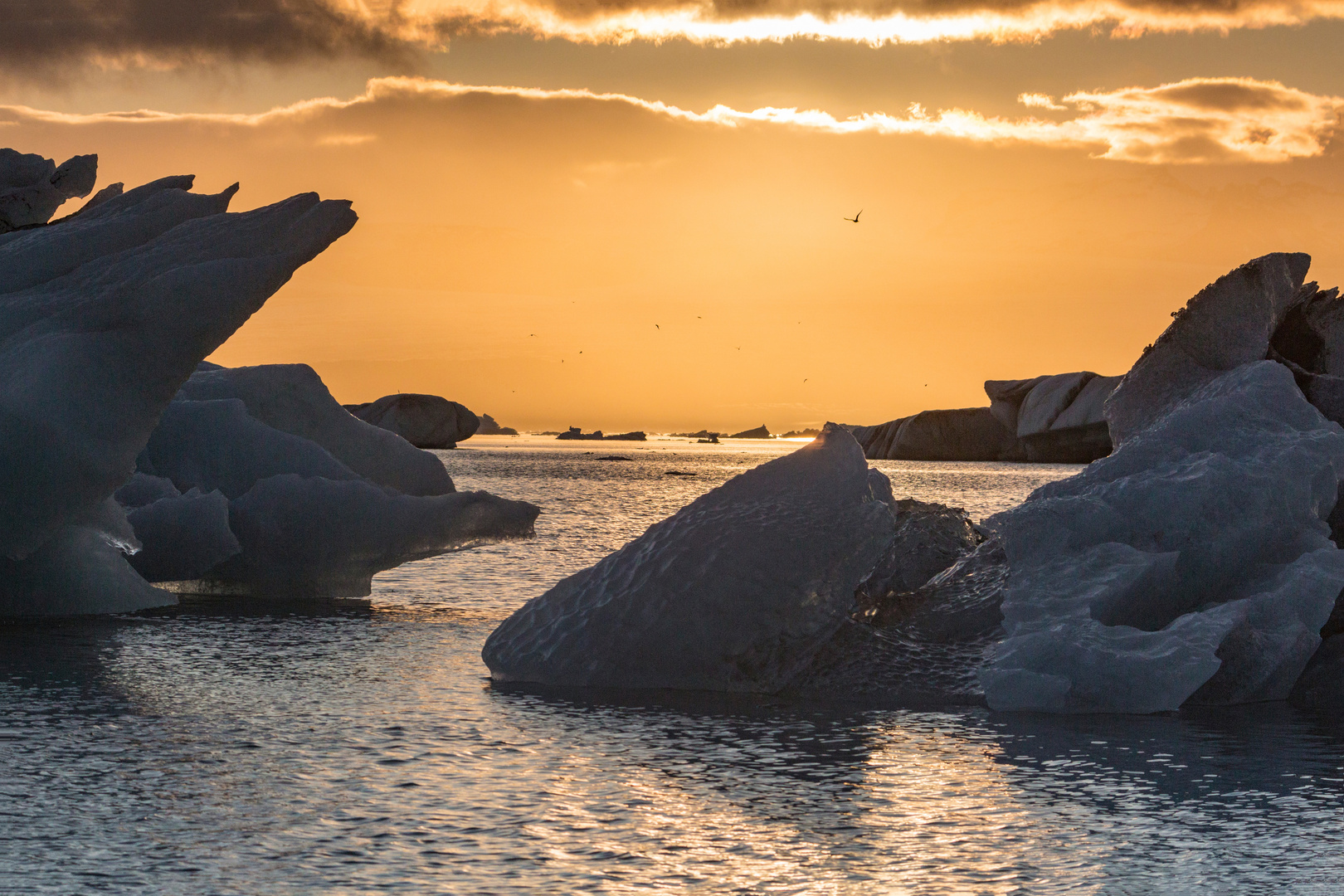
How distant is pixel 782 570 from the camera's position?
9273mm

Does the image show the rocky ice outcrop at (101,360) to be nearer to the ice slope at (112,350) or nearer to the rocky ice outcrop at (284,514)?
the ice slope at (112,350)

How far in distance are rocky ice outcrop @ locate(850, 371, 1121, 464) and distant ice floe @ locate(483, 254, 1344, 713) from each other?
51.6 m

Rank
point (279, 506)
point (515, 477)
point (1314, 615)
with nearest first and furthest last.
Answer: point (1314, 615)
point (279, 506)
point (515, 477)

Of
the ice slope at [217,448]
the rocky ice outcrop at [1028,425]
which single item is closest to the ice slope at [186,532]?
the ice slope at [217,448]

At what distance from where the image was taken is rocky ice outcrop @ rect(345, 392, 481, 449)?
9706cm

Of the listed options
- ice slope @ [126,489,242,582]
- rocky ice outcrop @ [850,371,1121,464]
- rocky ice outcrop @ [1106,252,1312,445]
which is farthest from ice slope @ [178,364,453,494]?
rocky ice outcrop @ [850,371,1121,464]

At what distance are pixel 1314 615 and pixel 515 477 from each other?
6527cm

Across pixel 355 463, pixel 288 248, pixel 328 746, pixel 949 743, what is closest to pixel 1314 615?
pixel 949 743

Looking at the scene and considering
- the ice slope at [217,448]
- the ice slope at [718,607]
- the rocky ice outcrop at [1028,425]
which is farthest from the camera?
the rocky ice outcrop at [1028,425]

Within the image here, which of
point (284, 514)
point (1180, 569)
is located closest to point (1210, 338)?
point (1180, 569)

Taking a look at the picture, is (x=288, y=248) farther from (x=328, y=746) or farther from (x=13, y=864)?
(x=13, y=864)

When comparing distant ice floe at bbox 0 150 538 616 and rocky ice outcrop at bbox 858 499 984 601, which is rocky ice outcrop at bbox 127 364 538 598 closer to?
distant ice floe at bbox 0 150 538 616

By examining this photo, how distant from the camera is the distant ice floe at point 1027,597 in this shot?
8.71m

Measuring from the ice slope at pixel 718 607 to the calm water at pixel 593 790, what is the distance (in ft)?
1.32
